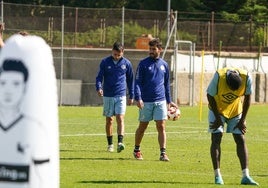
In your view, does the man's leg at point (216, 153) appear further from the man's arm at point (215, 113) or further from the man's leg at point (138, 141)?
the man's leg at point (138, 141)

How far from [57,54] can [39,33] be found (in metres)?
1.43

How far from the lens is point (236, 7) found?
6462 cm

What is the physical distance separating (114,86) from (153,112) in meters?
1.94

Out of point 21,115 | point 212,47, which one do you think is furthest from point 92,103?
point 21,115

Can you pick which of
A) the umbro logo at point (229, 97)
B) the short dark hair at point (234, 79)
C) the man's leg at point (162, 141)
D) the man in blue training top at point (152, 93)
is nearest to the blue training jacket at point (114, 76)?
the man in blue training top at point (152, 93)

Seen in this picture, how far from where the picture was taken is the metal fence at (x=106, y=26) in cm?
3991

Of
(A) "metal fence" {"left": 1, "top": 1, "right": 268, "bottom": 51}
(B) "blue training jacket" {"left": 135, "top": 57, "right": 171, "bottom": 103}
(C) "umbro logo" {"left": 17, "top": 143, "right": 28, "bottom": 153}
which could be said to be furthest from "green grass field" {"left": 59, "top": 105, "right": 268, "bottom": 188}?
(A) "metal fence" {"left": 1, "top": 1, "right": 268, "bottom": 51}

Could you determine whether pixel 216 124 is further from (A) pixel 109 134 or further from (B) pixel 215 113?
(A) pixel 109 134

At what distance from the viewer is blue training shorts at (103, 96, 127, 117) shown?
1903 centimetres

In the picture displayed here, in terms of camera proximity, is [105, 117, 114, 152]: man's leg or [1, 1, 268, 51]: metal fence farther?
Result: [1, 1, 268, 51]: metal fence

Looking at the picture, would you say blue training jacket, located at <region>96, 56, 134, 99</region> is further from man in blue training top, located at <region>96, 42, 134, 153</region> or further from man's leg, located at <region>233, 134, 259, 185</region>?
man's leg, located at <region>233, 134, 259, 185</region>

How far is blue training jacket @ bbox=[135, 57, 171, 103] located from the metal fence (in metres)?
20.4

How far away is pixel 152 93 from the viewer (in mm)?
17641

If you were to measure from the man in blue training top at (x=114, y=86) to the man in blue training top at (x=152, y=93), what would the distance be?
1.30m
